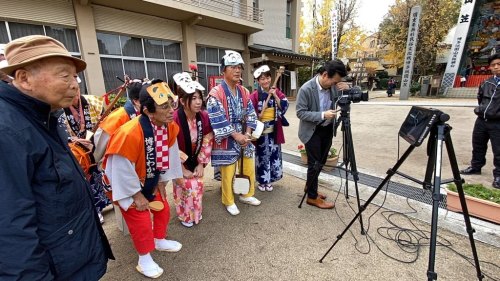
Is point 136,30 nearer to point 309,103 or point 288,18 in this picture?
point 309,103

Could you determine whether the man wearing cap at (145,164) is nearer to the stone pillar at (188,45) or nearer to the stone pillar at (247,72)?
the stone pillar at (188,45)

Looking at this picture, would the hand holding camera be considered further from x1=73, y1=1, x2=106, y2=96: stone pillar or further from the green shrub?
x1=73, y1=1, x2=106, y2=96: stone pillar

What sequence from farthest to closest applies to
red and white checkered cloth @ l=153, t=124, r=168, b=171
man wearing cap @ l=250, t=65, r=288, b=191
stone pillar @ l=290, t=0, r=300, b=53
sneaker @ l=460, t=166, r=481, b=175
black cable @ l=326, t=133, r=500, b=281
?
stone pillar @ l=290, t=0, r=300, b=53 < sneaker @ l=460, t=166, r=481, b=175 < man wearing cap @ l=250, t=65, r=288, b=191 < black cable @ l=326, t=133, r=500, b=281 < red and white checkered cloth @ l=153, t=124, r=168, b=171

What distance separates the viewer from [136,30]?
8852 millimetres

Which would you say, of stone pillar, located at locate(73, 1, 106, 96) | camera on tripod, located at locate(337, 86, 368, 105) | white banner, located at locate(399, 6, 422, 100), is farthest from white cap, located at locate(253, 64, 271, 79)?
white banner, located at locate(399, 6, 422, 100)

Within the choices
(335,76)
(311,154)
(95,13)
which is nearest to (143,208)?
(311,154)

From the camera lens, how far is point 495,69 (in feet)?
11.3

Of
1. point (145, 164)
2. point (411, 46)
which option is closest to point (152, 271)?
point (145, 164)

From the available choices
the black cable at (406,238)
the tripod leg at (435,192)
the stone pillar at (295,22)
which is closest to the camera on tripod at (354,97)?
the black cable at (406,238)

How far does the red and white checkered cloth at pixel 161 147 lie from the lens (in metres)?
2.09

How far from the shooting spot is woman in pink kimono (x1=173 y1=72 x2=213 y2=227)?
262cm

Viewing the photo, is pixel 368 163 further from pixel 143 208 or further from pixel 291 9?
pixel 291 9

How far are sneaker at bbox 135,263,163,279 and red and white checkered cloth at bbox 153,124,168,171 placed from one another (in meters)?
0.87

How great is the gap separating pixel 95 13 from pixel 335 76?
859 centimetres
